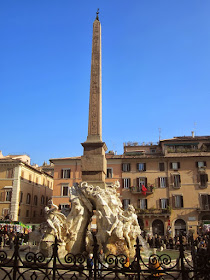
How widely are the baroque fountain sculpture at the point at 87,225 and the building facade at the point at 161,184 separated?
1688 centimetres

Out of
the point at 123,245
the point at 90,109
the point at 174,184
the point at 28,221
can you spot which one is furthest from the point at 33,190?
the point at 123,245

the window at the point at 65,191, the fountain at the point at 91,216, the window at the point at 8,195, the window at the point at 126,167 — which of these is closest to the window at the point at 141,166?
the window at the point at 126,167

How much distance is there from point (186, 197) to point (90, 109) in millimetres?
18628

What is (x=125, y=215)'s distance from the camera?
1167 cm

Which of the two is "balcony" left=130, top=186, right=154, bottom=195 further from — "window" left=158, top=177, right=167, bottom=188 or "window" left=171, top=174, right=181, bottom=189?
"window" left=171, top=174, right=181, bottom=189

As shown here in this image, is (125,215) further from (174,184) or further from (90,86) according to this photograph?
(174,184)

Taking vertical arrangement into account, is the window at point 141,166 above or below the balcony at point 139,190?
above

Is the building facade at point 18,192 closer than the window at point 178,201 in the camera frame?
No

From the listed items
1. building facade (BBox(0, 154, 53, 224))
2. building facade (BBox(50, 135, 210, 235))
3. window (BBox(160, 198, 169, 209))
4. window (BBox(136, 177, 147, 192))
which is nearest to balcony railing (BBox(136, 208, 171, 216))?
building facade (BBox(50, 135, 210, 235))

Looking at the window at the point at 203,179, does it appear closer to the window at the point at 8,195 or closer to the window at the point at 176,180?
the window at the point at 176,180

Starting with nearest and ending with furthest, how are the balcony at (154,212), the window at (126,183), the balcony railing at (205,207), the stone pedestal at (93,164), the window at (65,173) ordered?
the stone pedestal at (93,164) < the balcony at (154,212) < the balcony railing at (205,207) < the window at (126,183) < the window at (65,173)

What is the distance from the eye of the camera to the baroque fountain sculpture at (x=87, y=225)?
33.2ft

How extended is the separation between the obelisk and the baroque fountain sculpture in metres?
0.74

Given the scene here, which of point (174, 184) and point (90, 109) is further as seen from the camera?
point (174, 184)
